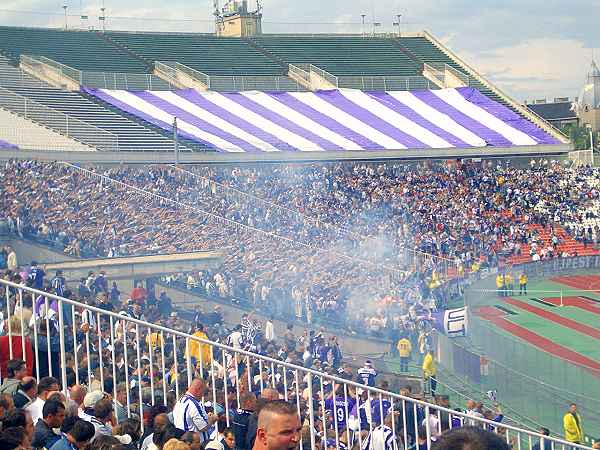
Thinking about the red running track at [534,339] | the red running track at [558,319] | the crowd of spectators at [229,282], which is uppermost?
the crowd of spectators at [229,282]

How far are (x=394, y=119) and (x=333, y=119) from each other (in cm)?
288

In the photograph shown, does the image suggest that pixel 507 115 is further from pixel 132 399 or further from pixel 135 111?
pixel 132 399

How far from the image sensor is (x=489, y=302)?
30.3 metres

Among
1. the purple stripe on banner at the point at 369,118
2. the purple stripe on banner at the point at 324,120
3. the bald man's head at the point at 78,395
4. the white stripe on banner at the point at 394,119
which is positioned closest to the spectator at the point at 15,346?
the bald man's head at the point at 78,395

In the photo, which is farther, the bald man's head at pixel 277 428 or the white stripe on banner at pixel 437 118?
the white stripe on banner at pixel 437 118

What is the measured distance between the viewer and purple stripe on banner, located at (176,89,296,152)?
40.2 metres

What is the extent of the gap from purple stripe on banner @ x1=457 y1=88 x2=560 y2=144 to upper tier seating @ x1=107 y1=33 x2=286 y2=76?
872cm

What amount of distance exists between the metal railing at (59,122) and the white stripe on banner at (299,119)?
967cm

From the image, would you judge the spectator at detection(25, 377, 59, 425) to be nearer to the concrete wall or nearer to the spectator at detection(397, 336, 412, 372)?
the spectator at detection(397, 336, 412, 372)

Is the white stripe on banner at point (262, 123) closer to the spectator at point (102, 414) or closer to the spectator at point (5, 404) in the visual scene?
the spectator at point (102, 414)

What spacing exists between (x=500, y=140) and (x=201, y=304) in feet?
85.1

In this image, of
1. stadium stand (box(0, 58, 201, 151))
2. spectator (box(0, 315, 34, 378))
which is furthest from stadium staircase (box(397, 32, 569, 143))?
spectator (box(0, 315, 34, 378))

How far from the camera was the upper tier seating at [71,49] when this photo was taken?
4303 cm

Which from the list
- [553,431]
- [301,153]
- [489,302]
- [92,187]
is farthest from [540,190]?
[553,431]
